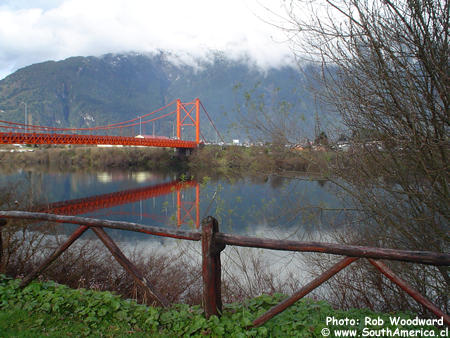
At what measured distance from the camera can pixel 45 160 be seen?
1256 inches

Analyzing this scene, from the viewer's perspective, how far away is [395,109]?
2.91 m

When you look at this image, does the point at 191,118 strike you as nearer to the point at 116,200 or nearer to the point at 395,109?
the point at 116,200

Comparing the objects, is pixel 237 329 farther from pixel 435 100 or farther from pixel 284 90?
pixel 284 90

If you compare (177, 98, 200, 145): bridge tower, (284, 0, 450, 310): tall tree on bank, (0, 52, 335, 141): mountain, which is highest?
(0, 52, 335, 141): mountain

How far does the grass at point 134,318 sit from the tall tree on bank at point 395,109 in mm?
1177

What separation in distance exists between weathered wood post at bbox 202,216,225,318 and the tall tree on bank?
1627 mm

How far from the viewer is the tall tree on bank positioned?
2674mm

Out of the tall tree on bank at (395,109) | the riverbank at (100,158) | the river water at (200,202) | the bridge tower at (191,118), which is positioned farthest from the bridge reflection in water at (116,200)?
the bridge tower at (191,118)

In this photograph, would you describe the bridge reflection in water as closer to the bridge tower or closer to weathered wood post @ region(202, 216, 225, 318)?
weathered wood post @ region(202, 216, 225, 318)

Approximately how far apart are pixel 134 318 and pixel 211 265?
0.74m

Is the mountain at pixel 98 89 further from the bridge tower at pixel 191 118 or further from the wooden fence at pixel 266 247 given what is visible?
the wooden fence at pixel 266 247

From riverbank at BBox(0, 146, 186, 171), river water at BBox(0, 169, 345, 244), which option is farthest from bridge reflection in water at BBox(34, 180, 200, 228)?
riverbank at BBox(0, 146, 186, 171)

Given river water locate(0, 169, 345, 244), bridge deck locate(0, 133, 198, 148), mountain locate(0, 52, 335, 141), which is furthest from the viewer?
mountain locate(0, 52, 335, 141)

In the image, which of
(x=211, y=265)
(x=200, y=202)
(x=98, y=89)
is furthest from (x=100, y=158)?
(x=98, y=89)
